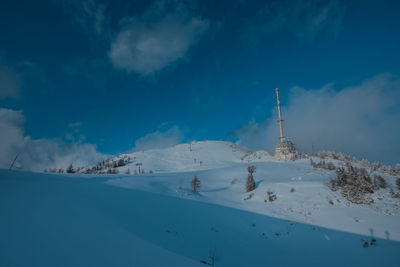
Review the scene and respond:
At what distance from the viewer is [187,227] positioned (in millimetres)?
11367

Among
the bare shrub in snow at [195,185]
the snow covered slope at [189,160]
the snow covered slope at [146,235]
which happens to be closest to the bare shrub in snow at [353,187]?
the snow covered slope at [146,235]

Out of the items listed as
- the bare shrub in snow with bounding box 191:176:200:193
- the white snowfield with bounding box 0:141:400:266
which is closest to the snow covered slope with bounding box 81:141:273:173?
the bare shrub in snow with bounding box 191:176:200:193

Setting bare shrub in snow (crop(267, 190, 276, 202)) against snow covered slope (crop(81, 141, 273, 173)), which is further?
snow covered slope (crop(81, 141, 273, 173))

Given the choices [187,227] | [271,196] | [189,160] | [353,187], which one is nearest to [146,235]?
[187,227]

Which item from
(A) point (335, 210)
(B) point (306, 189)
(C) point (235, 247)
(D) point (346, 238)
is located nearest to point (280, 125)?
(B) point (306, 189)

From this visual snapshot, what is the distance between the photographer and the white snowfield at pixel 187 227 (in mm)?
4562

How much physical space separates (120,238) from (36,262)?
2613 millimetres

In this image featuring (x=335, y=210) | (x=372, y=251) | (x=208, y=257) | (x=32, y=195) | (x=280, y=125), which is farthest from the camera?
(x=280, y=125)

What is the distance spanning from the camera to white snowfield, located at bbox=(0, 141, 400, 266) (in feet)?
15.0

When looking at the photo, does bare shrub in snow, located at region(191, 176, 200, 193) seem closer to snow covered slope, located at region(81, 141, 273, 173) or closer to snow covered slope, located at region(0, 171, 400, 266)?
snow covered slope, located at region(0, 171, 400, 266)

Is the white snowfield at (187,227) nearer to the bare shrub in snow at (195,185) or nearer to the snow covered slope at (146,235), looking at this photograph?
the snow covered slope at (146,235)

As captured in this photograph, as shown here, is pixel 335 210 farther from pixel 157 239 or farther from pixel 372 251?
pixel 157 239

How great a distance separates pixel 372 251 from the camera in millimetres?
9422

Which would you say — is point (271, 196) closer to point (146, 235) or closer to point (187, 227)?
point (187, 227)
